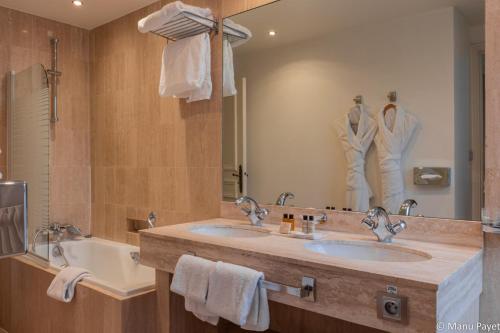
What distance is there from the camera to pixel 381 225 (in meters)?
1.61

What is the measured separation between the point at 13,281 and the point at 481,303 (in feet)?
9.61

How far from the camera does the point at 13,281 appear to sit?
2.74m

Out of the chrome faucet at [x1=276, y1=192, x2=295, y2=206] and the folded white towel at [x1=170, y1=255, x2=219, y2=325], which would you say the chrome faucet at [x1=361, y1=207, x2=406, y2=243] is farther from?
the folded white towel at [x1=170, y1=255, x2=219, y2=325]

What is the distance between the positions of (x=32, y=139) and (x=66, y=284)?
1.11 m

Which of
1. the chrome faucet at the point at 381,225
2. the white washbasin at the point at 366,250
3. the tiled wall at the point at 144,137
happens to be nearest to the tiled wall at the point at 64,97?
the tiled wall at the point at 144,137

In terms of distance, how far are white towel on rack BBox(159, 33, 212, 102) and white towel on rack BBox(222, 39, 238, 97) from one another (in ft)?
0.31

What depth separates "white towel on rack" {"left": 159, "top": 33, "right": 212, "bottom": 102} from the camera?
2.31m

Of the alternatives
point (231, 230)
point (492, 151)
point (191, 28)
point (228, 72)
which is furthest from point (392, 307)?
point (191, 28)

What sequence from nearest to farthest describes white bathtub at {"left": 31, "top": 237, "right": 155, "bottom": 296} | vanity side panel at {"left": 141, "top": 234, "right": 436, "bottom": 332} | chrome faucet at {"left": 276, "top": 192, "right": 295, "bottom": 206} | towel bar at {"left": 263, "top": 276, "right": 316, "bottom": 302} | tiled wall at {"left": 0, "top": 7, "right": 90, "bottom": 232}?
vanity side panel at {"left": 141, "top": 234, "right": 436, "bottom": 332}
towel bar at {"left": 263, "top": 276, "right": 316, "bottom": 302}
chrome faucet at {"left": 276, "top": 192, "right": 295, "bottom": 206}
white bathtub at {"left": 31, "top": 237, "right": 155, "bottom": 296}
tiled wall at {"left": 0, "top": 7, "right": 90, "bottom": 232}

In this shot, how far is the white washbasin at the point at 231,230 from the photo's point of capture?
6.46 ft

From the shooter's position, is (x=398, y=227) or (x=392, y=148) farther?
(x=392, y=148)

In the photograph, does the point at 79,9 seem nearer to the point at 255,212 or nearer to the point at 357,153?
the point at 255,212

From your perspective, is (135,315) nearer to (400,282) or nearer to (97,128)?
(400,282)

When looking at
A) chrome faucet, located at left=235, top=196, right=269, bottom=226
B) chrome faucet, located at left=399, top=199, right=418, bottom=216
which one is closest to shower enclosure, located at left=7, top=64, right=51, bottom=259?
chrome faucet, located at left=235, top=196, right=269, bottom=226
